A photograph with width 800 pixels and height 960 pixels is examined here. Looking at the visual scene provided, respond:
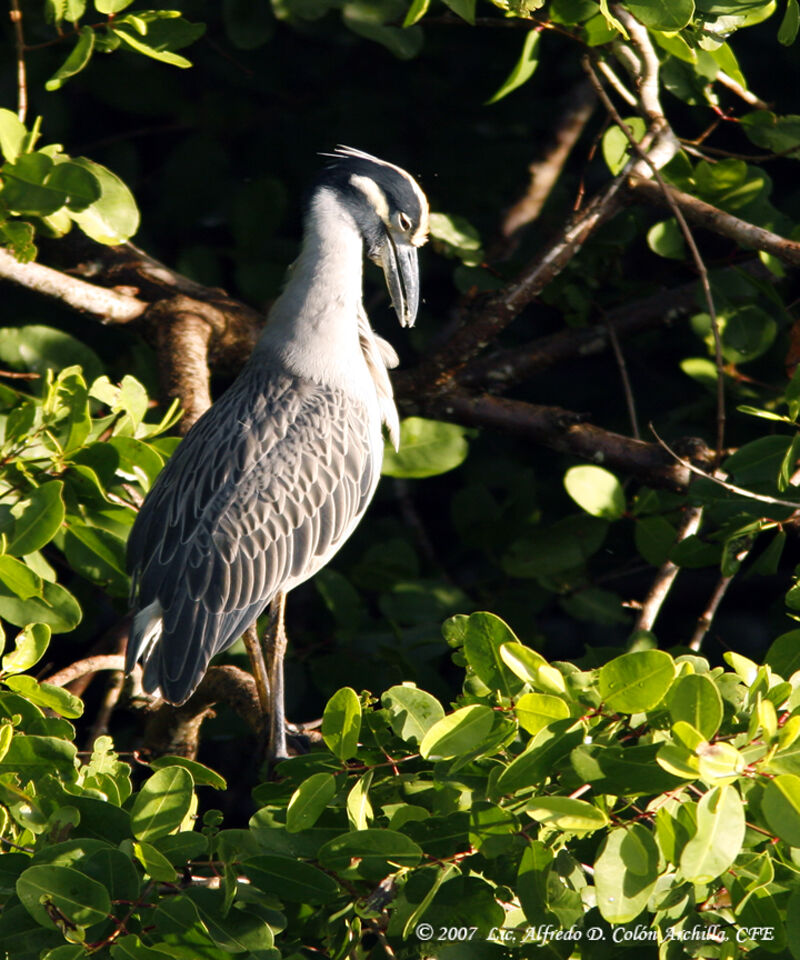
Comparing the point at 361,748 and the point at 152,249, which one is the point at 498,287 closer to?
the point at 152,249

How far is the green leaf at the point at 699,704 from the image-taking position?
4.90 feet

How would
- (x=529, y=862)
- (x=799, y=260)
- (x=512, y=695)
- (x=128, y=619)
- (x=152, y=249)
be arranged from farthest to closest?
(x=152, y=249) < (x=128, y=619) < (x=799, y=260) < (x=512, y=695) < (x=529, y=862)

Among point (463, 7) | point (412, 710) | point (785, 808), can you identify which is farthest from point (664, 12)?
point (785, 808)

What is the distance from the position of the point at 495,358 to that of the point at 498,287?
0.35 m

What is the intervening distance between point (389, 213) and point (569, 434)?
0.93 meters

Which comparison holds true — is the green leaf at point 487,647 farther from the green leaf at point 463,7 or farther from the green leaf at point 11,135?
the green leaf at point 11,135

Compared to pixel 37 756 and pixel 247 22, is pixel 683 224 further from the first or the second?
pixel 37 756

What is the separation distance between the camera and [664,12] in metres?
2.42

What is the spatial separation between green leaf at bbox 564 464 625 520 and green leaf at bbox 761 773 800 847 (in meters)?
1.60

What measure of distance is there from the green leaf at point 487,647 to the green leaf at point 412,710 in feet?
0.31

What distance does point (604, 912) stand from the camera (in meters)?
1.44

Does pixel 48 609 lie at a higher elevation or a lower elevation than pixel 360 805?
lower

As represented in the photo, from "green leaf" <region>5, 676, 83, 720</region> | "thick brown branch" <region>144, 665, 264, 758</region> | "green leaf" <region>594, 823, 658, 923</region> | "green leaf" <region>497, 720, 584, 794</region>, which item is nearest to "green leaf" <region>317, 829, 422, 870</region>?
"green leaf" <region>497, 720, 584, 794</region>

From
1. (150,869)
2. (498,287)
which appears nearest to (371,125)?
(498,287)
